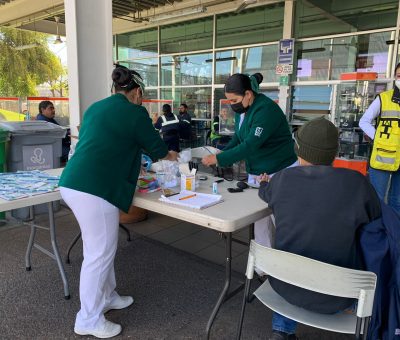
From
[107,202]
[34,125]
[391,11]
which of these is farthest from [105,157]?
[391,11]

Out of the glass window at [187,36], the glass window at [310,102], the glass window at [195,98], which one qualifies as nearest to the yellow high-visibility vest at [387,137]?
the glass window at [310,102]

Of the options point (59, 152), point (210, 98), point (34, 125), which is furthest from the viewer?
point (210, 98)

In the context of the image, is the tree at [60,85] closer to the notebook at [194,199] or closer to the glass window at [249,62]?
the glass window at [249,62]

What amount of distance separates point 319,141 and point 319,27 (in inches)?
291

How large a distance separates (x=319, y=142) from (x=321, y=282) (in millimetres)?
574

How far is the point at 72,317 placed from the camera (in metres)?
2.19

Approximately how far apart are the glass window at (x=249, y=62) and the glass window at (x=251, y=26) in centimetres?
22

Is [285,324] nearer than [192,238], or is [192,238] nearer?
[285,324]

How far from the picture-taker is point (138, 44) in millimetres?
11938

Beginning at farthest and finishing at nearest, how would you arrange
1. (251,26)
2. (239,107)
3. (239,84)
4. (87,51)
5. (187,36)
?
(187,36), (251,26), (87,51), (239,107), (239,84)

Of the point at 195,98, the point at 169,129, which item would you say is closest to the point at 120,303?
the point at 169,129

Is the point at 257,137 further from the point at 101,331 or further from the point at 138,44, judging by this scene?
the point at 138,44

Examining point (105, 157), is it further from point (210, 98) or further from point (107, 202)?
point (210, 98)

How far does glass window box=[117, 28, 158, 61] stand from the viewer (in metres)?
11.4
